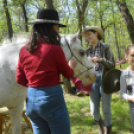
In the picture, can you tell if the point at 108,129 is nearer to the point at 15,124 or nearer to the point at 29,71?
the point at 15,124

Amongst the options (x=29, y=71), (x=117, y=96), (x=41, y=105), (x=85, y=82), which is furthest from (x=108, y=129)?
(x=117, y=96)

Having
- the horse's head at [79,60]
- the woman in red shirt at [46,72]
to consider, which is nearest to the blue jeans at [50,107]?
the woman in red shirt at [46,72]

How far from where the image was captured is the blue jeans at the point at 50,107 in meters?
1.39

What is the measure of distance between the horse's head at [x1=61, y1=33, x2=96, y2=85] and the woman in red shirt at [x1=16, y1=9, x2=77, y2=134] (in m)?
0.89

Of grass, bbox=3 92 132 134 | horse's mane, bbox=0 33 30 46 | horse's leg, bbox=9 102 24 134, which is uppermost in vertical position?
horse's mane, bbox=0 33 30 46

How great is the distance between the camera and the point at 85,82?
8.41 ft

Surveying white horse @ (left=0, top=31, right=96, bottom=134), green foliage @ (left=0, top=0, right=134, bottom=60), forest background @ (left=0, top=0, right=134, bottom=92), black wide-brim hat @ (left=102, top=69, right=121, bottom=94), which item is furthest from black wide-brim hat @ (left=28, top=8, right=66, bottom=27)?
green foliage @ (left=0, top=0, right=134, bottom=60)

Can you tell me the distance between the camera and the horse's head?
7.91 feet

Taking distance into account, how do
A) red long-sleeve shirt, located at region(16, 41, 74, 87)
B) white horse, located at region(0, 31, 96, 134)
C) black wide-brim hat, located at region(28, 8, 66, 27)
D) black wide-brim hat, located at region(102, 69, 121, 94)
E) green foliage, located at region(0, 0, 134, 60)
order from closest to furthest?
red long-sleeve shirt, located at region(16, 41, 74, 87) → black wide-brim hat, located at region(28, 8, 66, 27) → white horse, located at region(0, 31, 96, 134) → black wide-brim hat, located at region(102, 69, 121, 94) → green foliage, located at region(0, 0, 134, 60)

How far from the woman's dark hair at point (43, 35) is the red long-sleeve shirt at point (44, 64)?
0.05m

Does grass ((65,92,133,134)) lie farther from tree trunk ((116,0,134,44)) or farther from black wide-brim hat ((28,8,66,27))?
black wide-brim hat ((28,8,66,27))

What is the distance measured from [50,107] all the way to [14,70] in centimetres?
103

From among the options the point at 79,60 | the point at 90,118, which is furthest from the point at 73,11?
the point at 79,60

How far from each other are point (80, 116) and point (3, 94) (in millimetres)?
2774
